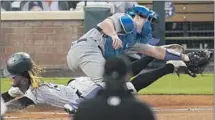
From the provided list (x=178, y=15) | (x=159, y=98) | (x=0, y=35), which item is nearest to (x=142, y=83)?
(x=159, y=98)

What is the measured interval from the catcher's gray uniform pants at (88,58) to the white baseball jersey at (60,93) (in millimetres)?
94

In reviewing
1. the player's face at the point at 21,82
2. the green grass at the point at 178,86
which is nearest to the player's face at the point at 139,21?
the player's face at the point at 21,82

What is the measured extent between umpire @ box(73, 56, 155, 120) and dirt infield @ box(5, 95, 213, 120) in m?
4.02

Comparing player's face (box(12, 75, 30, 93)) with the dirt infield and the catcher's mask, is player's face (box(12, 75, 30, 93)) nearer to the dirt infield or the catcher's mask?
the catcher's mask

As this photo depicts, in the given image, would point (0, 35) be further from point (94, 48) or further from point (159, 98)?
point (94, 48)

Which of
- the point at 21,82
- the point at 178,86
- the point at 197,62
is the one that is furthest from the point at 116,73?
the point at 178,86

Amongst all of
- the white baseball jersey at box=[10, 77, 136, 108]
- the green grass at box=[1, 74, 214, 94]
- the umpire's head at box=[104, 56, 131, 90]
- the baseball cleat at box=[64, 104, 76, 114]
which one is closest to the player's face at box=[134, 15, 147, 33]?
the white baseball jersey at box=[10, 77, 136, 108]

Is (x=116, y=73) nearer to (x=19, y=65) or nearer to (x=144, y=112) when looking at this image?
(x=144, y=112)

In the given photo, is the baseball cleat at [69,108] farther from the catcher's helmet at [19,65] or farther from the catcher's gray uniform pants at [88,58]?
the catcher's helmet at [19,65]

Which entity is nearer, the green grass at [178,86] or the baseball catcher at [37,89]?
the baseball catcher at [37,89]

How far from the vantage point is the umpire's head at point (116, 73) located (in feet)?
10.4

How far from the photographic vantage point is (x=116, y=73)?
317cm

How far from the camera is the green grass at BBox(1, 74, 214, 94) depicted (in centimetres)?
1160

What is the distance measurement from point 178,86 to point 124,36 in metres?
6.38
